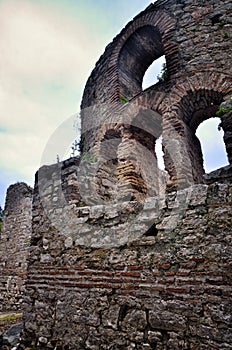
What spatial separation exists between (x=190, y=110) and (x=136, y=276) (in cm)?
404

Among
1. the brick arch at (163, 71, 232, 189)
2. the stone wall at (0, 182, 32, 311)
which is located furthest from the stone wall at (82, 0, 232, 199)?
→ the stone wall at (0, 182, 32, 311)

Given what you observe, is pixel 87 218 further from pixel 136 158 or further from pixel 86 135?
pixel 86 135

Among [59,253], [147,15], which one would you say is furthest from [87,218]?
[147,15]

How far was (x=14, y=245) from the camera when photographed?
11.5 meters

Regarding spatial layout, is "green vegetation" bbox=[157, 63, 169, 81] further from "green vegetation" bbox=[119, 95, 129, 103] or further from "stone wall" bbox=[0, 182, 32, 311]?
"stone wall" bbox=[0, 182, 32, 311]

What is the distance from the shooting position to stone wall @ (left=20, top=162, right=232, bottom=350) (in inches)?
101

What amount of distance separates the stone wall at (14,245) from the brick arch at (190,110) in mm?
7791

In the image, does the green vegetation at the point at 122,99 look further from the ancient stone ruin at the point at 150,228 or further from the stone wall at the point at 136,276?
the stone wall at the point at 136,276

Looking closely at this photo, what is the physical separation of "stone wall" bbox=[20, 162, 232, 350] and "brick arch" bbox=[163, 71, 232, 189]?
209 cm

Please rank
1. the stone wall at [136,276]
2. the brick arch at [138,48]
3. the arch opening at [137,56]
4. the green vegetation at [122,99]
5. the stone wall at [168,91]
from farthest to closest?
the arch opening at [137,56] → the green vegetation at [122,99] → the brick arch at [138,48] → the stone wall at [168,91] → the stone wall at [136,276]

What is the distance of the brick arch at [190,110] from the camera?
5.18 metres

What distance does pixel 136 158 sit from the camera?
5824 millimetres

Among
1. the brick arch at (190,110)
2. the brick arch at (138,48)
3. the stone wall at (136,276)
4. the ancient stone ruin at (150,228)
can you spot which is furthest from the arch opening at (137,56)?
the stone wall at (136,276)

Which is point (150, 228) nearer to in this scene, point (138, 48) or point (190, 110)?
point (190, 110)
